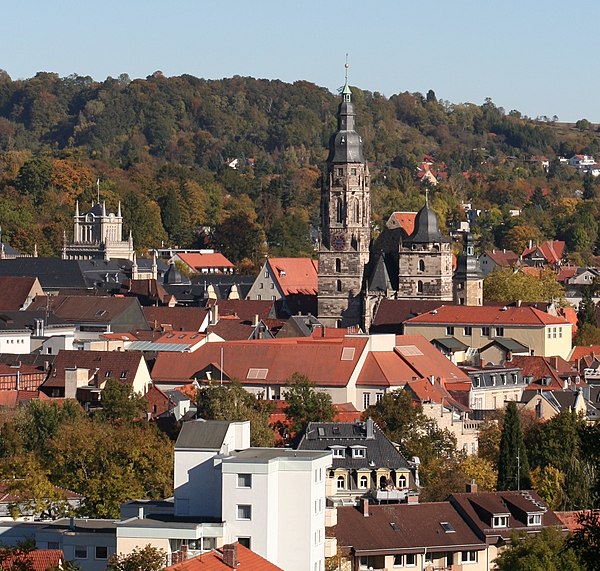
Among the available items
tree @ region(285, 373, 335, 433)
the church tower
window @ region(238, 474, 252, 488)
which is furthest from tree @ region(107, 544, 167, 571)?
the church tower

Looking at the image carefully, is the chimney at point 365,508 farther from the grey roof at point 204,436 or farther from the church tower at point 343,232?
the church tower at point 343,232

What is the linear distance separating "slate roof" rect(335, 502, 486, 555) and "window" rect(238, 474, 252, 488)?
6.74 meters

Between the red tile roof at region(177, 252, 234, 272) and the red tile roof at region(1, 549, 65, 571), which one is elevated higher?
the red tile roof at region(177, 252, 234, 272)

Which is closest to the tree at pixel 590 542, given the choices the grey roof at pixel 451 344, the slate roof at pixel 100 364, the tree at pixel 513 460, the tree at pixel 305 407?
the tree at pixel 513 460

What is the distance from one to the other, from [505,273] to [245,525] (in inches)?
3178

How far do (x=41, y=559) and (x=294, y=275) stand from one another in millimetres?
75847

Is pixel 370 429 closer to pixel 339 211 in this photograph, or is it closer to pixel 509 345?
pixel 509 345

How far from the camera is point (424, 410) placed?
6869 cm

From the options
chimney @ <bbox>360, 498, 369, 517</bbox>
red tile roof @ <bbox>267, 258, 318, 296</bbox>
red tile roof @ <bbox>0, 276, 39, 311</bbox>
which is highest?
red tile roof @ <bbox>267, 258, 318, 296</bbox>

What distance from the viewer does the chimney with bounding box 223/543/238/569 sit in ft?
123

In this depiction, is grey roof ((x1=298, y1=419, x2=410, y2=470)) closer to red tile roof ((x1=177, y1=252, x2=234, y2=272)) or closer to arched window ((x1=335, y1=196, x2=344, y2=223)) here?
arched window ((x1=335, y1=196, x2=344, y2=223))

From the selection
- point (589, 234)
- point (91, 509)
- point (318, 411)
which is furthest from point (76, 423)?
point (589, 234)

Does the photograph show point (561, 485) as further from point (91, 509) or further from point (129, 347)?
point (129, 347)

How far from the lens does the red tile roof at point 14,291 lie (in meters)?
103
